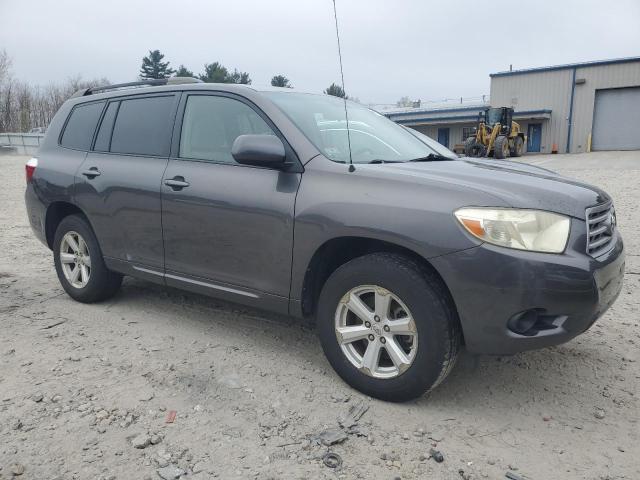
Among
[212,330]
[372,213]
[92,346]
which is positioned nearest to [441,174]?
[372,213]

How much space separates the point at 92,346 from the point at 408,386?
2.22 meters

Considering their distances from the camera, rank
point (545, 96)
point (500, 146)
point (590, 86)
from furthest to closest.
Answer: point (545, 96)
point (590, 86)
point (500, 146)

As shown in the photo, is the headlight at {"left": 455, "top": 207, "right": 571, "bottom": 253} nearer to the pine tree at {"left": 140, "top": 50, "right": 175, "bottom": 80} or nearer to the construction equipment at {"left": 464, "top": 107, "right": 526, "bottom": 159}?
the construction equipment at {"left": 464, "top": 107, "right": 526, "bottom": 159}

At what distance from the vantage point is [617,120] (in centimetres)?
3209

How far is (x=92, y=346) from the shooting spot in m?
3.73

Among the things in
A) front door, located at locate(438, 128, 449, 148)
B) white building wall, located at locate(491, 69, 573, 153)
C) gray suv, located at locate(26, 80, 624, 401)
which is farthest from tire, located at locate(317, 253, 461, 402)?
front door, located at locate(438, 128, 449, 148)

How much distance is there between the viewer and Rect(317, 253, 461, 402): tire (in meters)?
2.68

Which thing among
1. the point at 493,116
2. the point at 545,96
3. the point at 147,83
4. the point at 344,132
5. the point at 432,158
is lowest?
the point at 432,158

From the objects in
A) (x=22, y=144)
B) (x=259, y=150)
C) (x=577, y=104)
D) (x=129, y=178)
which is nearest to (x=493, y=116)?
(x=577, y=104)

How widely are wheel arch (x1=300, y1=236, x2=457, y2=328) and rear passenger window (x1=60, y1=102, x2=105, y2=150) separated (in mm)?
2524

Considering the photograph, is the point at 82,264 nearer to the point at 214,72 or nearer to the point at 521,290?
the point at 521,290

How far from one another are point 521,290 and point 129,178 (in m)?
2.88

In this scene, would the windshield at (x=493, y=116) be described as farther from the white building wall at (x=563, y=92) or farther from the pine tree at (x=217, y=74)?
the pine tree at (x=217, y=74)

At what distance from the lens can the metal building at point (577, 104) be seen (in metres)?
31.7
